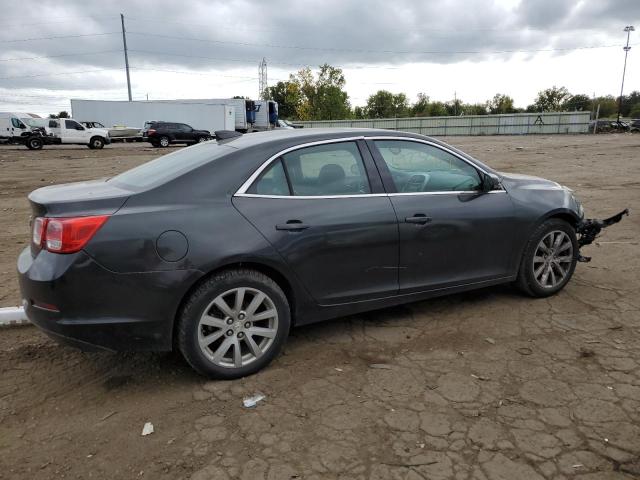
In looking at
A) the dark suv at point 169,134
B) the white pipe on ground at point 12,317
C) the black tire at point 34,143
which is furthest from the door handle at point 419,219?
the black tire at point 34,143

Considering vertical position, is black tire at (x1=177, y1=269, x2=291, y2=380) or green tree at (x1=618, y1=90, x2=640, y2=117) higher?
green tree at (x1=618, y1=90, x2=640, y2=117)

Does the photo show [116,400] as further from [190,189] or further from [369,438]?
[369,438]

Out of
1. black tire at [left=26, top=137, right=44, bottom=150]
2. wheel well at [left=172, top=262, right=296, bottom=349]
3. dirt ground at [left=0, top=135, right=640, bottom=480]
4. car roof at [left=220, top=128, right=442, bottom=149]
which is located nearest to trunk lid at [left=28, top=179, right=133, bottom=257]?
wheel well at [left=172, top=262, right=296, bottom=349]

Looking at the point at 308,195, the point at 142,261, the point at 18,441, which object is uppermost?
the point at 308,195

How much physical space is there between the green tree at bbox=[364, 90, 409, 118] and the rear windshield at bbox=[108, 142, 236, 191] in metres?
105

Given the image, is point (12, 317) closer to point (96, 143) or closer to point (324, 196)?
point (324, 196)

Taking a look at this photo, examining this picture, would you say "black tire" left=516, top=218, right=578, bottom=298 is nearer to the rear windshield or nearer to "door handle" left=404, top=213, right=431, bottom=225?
"door handle" left=404, top=213, right=431, bottom=225

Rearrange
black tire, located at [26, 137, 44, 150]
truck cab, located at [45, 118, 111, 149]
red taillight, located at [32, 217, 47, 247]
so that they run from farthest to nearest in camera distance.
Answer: truck cab, located at [45, 118, 111, 149], black tire, located at [26, 137, 44, 150], red taillight, located at [32, 217, 47, 247]

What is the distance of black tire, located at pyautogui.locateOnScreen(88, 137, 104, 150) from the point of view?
3162cm

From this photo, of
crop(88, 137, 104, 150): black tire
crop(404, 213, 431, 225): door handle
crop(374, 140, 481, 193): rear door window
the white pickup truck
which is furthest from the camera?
crop(88, 137, 104, 150): black tire

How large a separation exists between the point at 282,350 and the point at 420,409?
118 cm

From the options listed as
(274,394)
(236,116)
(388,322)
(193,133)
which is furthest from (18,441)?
(236,116)

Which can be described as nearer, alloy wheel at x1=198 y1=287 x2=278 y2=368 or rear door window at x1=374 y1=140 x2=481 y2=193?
alloy wheel at x1=198 y1=287 x2=278 y2=368

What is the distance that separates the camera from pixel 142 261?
2982 millimetres
